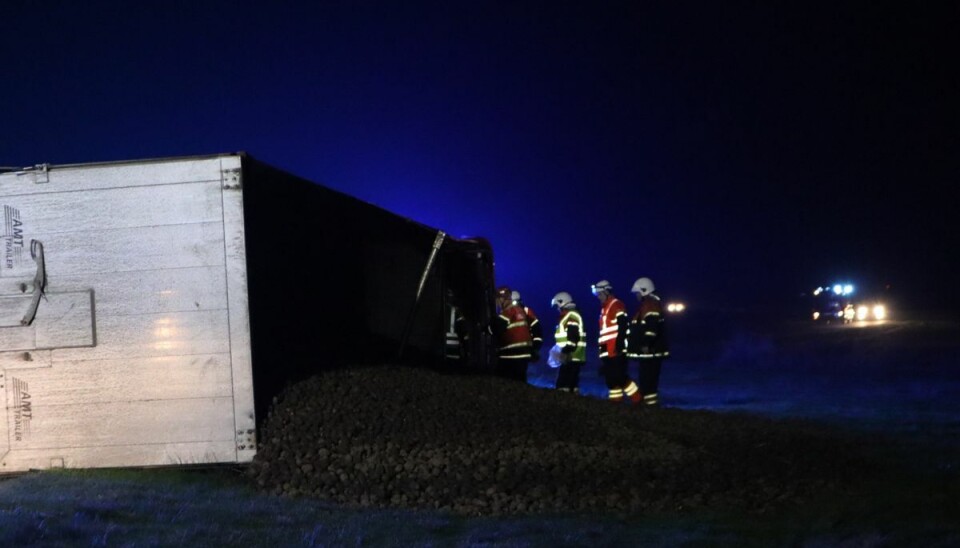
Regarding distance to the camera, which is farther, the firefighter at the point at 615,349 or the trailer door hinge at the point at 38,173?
the firefighter at the point at 615,349

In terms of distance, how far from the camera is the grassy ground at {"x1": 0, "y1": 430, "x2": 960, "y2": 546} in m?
5.68

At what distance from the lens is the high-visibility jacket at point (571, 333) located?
1413 centimetres

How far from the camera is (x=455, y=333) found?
14211mm

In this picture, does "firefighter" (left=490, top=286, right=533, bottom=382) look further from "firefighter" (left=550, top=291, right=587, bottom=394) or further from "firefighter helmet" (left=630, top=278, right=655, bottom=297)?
"firefighter helmet" (left=630, top=278, right=655, bottom=297)

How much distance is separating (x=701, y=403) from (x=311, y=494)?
10041 mm

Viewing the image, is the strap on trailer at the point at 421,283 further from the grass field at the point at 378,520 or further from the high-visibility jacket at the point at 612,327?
the grass field at the point at 378,520

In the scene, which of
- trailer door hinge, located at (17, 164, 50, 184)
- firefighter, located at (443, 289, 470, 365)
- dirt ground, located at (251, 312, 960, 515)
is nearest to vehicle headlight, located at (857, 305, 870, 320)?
firefighter, located at (443, 289, 470, 365)

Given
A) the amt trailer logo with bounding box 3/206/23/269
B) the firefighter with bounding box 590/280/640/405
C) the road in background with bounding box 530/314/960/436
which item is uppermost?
the amt trailer logo with bounding box 3/206/23/269

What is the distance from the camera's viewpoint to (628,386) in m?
13.1

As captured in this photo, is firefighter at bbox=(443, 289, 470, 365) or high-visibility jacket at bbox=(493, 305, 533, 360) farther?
high-visibility jacket at bbox=(493, 305, 533, 360)

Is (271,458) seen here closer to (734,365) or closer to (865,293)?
(734,365)

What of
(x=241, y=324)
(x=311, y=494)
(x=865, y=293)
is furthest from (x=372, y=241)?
(x=865, y=293)

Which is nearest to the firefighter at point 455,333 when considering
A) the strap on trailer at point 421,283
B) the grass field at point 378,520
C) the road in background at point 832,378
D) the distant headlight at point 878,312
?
the strap on trailer at point 421,283

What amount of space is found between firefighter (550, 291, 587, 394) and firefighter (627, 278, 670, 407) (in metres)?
1.50
